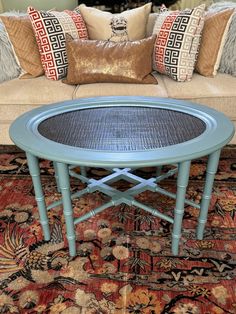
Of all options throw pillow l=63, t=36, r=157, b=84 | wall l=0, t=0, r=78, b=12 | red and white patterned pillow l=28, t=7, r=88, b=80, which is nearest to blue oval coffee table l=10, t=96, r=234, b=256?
throw pillow l=63, t=36, r=157, b=84

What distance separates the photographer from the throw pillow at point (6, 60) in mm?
1961

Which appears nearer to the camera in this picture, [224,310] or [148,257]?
[224,310]

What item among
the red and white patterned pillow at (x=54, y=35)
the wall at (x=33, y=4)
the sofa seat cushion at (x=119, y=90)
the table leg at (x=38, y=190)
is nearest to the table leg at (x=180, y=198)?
the table leg at (x=38, y=190)

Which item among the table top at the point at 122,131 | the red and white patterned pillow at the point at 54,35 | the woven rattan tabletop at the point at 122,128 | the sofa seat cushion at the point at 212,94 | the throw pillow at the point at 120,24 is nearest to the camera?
the table top at the point at 122,131

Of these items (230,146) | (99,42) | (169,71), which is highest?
(99,42)

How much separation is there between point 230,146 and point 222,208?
0.67 metres

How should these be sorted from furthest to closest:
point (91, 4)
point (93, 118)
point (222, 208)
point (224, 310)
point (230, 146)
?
point (91, 4) < point (230, 146) < point (222, 208) < point (93, 118) < point (224, 310)

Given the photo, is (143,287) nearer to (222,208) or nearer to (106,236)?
(106,236)

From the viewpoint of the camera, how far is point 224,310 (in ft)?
3.39

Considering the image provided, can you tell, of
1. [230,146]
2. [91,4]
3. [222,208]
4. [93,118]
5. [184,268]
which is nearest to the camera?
[184,268]

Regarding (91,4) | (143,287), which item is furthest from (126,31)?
(143,287)

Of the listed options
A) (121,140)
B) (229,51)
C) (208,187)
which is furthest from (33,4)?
(208,187)

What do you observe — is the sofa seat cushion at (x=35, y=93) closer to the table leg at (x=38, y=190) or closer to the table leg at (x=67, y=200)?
the table leg at (x=38, y=190)

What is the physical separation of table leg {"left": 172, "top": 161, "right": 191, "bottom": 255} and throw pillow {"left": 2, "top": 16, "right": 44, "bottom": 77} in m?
1.36
